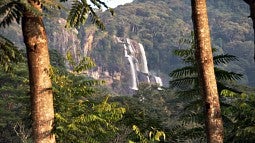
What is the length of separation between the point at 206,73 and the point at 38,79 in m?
2.01

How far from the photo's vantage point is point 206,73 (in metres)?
5.11

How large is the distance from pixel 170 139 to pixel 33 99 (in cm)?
235

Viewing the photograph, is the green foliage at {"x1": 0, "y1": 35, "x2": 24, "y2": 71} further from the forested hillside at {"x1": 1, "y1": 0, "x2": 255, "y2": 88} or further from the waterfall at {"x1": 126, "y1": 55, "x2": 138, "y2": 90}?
the forested hillside at {"x1": 1, "y1": 0, "x2": 255, "y2": 88}

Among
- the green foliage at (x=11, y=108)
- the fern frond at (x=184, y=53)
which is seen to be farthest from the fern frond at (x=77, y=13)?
the green foliage at (x=11, y=108)

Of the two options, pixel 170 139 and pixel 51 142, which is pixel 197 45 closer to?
pixel 170 139

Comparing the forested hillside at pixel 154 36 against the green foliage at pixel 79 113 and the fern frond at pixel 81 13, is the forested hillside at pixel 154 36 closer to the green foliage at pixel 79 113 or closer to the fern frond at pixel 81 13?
the green foliage at pixel 79 113

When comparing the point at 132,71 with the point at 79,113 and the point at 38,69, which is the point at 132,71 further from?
the point at 38,69

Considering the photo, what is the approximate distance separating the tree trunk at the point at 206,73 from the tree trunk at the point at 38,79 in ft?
6.13

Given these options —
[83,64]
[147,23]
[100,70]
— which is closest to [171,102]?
[83,64]

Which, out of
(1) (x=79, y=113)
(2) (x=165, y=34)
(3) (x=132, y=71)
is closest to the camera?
(1) (x=79, y=113)

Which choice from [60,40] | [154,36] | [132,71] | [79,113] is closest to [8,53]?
[79,113]

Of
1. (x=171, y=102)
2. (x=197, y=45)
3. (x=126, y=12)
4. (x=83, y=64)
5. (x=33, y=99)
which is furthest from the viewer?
(x=126, y=12)

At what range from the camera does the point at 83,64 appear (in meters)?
6.77

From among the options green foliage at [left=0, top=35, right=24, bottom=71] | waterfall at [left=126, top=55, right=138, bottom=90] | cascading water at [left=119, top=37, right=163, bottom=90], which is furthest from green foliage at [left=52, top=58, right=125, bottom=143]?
waterfall at [left=126, top=55, right=138, bottom=90]
